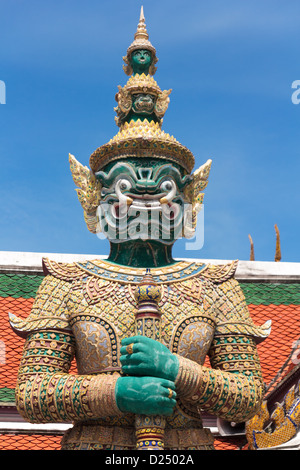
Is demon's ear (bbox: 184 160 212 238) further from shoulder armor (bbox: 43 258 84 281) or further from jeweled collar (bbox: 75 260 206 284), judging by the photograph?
shoulder armor (bbox: 43 258 84 281)

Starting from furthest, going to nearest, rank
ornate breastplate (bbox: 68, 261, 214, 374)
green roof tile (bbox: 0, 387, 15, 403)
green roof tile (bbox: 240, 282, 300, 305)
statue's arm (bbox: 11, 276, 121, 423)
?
green roof tile (bbox: 240, 282, 300, 305) → green roof tile (bbox: 0, 387, 15, 403) → ornate breastplate (bbox: 68, 261, 214, 374) → statue's arm (bbox: 11, 276, 121, 423)

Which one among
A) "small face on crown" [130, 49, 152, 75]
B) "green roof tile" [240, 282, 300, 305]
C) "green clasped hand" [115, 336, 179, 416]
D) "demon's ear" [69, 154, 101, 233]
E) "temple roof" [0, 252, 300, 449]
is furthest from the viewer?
"green roof tile" [240, 282, 300, 305]

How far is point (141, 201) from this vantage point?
6309 mm

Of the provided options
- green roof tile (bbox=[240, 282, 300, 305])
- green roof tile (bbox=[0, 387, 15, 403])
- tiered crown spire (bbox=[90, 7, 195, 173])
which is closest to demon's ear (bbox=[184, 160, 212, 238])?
tiered crown spire (bbox=[90, 7, 195, 173])

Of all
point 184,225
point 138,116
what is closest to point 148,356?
point 184,225

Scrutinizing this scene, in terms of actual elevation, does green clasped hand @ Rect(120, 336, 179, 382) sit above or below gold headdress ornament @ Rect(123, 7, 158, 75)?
below

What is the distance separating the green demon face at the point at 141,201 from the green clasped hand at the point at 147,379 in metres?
1.04

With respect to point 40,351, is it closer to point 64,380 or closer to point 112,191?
point 64,380

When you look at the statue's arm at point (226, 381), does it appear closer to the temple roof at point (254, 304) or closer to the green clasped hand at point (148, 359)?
the green clasped hand at point (148, 359)

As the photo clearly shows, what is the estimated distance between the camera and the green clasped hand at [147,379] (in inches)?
215

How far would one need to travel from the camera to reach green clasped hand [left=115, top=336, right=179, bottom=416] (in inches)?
215

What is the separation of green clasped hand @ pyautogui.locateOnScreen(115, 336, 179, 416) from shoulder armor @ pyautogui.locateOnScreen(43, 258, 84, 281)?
0.87 m

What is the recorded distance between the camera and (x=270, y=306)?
9461 millimetres

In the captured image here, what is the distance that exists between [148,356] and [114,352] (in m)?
0.44
